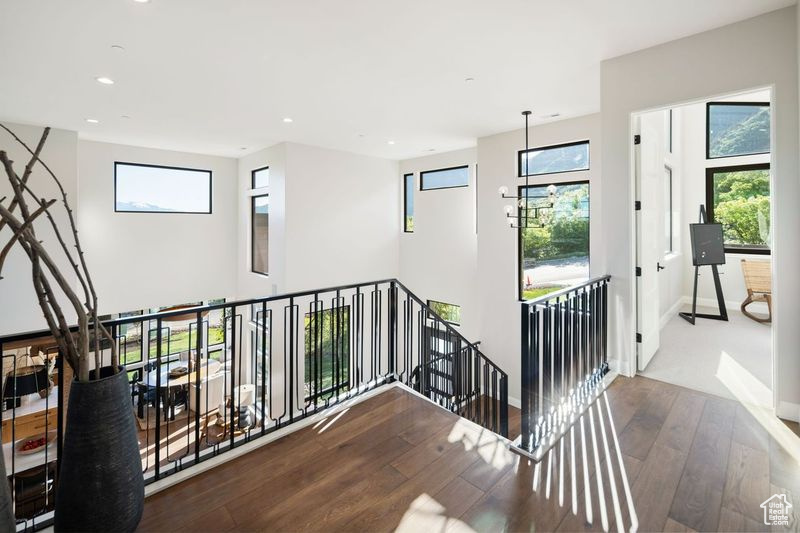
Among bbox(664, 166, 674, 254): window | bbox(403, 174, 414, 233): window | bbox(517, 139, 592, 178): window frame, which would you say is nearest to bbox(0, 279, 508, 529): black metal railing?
bbox(403, 174, 414, 233): window

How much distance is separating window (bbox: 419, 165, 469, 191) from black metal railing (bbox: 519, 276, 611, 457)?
4600 millimetres

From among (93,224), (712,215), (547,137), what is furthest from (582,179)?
(93,224)

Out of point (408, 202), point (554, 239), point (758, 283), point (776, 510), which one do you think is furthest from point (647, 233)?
point (408, 202)

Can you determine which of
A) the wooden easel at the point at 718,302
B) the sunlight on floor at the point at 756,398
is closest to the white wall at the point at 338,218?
the wooden easel at the point at 718,302

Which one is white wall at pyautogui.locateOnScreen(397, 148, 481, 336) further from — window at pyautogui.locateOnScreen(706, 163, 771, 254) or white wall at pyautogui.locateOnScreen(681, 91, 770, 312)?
window at pyautogui.locateOnScreen(706, 163, 771, 254)

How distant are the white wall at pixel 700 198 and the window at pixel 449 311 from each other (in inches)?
152

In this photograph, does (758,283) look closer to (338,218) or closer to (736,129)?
(736,129)

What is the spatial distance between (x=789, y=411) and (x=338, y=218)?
6.63m

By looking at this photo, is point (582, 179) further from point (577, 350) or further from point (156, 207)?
point (156, 207)

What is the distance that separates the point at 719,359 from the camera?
153 inches

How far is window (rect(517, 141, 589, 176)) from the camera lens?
5754mm

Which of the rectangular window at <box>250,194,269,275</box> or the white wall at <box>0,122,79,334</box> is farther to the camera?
the rectangular window at <box>250,194,269,275</box>

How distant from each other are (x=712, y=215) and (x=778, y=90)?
399 cm

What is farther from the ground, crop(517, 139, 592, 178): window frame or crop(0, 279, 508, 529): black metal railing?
crop(517, 139, 592, 178): window frame
